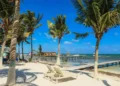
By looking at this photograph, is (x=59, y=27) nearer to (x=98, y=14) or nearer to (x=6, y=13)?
(x=6, y=13)

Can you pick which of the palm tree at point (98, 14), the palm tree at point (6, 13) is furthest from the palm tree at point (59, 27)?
the palm tree at point (98, 14)

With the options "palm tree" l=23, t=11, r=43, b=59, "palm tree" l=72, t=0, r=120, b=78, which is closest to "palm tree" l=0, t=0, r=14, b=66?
"palm tree" l=72, t=0, r=120, b=78

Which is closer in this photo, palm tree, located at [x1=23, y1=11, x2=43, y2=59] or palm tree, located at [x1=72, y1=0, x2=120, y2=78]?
palm tree, located at [x1=72, y1=0, x2=120, y2=78]

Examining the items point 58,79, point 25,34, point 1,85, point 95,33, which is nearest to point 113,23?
point 95,33

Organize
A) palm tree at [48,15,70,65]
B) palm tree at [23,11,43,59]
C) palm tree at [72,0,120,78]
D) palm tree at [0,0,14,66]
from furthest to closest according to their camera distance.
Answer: palm tree at [23,11,43,59]
palm tree at [48,15,70,65]
palm tree at [0,0,14,66]
palm tree at [72,0,120,78]

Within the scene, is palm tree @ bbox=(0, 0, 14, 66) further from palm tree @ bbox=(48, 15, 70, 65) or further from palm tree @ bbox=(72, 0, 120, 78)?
palm tree @ bbox=(72, 0, 120, 78)

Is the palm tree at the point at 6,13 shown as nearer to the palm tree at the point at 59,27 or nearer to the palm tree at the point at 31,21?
the palm tree at the point at 59,27

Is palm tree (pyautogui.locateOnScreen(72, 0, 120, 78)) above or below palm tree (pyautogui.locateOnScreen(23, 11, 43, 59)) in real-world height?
below

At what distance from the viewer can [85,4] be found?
13.3 meters

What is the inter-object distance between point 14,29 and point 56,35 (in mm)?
15646

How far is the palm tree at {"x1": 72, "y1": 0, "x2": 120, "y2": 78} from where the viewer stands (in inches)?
474

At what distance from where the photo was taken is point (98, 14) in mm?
12195

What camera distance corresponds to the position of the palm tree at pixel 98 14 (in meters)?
12.0

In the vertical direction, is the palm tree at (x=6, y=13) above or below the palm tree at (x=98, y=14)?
above
